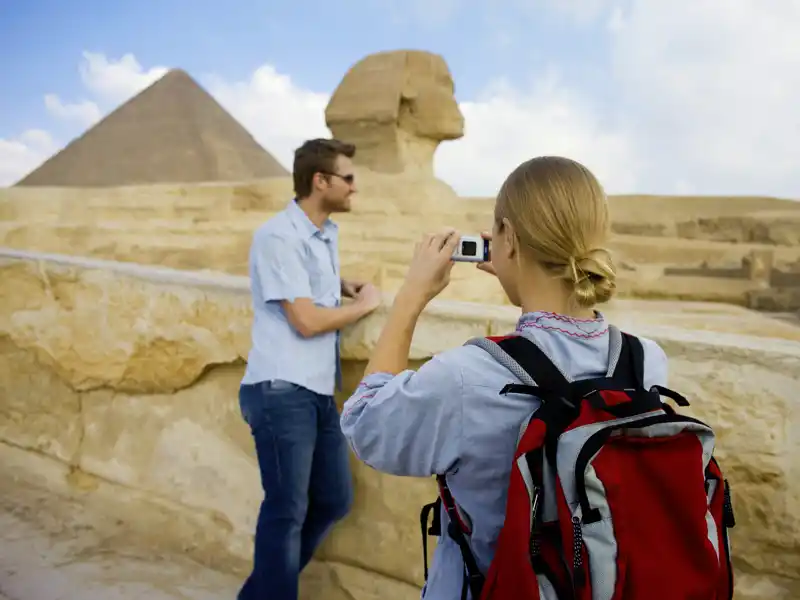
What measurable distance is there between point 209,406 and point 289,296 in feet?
3.02

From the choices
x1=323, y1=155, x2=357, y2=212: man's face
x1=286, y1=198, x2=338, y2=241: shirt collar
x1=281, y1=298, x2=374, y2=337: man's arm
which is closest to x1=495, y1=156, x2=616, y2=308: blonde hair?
x1=281, y1=298, x2=374, y2=337: man's arm

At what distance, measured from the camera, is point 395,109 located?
1276 centimetres

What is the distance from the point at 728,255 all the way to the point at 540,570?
11.3m

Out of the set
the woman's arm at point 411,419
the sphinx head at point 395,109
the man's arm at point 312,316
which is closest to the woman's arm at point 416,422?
the woman's arm at point 411,419

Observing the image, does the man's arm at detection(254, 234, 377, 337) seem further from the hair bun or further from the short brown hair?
the hair bun

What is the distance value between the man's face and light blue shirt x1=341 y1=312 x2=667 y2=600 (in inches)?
49.5

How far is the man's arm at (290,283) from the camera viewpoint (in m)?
1.95

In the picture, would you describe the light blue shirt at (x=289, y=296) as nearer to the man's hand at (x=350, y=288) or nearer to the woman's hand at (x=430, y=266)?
the man's hand at (x=350, y=288)

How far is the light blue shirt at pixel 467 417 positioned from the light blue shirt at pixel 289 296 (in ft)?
3.08

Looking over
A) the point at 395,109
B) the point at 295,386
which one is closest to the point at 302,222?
the point at 295,386

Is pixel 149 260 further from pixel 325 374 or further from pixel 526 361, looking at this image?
pixel 526 361

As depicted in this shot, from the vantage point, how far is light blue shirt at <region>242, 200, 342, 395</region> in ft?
6.45

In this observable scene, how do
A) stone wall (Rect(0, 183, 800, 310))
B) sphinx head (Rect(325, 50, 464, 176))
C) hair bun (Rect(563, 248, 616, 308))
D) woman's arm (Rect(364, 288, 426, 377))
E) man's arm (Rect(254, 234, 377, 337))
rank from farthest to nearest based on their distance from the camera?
sphinx head (Rect(325, 50, 464, 176)) → stone wall (Rect(0, 183, 800, 310)) → man's arm (Rect(254, 234, 377, 337)) → woman's arm (Rect(364, 288, 426, 377)) → hair bun (Rect(563, 248, 616, 308))

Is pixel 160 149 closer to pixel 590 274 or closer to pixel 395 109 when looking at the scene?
pixel 395 109
